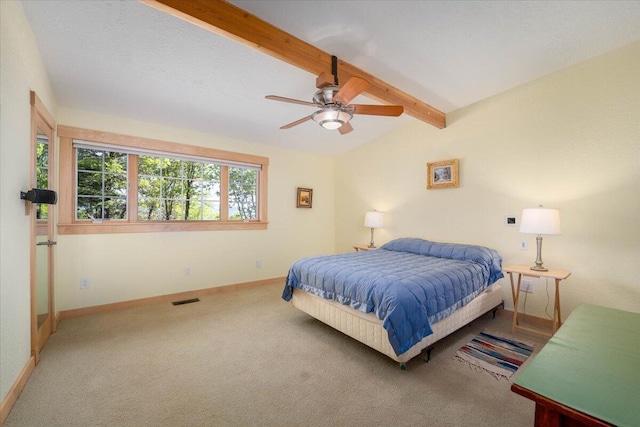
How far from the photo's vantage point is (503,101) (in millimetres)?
3311

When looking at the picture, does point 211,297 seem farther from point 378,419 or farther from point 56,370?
point 378,419

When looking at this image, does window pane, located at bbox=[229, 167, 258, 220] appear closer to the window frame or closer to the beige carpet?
the window frame

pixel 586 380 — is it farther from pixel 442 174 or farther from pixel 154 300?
pixel 154 300

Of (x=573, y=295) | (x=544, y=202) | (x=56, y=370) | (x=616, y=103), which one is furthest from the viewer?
(x=544, y=202)

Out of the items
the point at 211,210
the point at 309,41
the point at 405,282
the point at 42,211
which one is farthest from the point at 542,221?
the point at 42,211

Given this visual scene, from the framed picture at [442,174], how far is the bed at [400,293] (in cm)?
94

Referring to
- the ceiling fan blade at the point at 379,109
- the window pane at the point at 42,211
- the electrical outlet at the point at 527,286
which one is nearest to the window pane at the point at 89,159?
the window pane at the point at 42,211

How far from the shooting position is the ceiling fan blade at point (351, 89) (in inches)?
80.2

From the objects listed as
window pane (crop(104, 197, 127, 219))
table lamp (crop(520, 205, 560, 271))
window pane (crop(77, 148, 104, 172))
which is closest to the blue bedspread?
table lamp (crop(520, 205, 560, 271))

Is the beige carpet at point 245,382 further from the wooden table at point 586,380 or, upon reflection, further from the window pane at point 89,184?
the window pane at point 89,184

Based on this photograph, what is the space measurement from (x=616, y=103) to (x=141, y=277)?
5.50 m

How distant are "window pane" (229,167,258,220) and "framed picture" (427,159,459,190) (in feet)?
9.04

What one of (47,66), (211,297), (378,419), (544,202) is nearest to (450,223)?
(544,202)

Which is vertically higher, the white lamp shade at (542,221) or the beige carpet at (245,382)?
the white lamp shade at (542,221)
